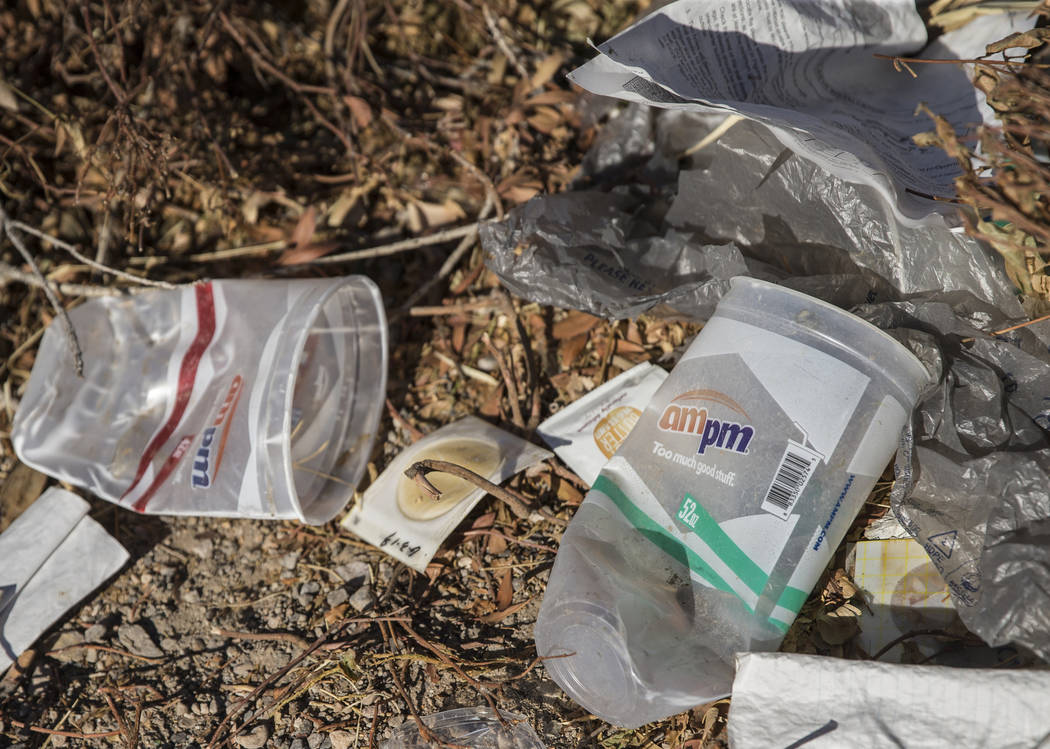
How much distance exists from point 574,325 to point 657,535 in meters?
0.57

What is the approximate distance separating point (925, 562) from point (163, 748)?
4.10ft

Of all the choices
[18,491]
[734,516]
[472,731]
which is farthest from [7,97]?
[734,516]

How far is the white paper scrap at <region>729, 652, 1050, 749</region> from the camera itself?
89 centimetres

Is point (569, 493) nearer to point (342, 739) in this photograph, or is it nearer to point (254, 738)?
point (342, 739)

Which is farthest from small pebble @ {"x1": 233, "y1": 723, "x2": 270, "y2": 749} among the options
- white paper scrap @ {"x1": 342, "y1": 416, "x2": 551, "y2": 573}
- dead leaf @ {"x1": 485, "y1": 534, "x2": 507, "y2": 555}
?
dead leaf @ {"x1": 485, "y1": 534, "x2": 507, "y2": 555}

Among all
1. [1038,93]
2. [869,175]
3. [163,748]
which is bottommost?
[163,748]

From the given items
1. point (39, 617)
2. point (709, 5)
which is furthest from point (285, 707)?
point (709, 5)

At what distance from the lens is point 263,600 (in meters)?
1.38

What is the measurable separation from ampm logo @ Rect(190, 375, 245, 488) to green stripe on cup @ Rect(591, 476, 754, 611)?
0.69m

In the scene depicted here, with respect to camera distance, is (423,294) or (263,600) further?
(423,294)

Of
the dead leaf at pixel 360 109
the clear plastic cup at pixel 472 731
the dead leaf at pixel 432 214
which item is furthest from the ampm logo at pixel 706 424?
the dead leaf at pixel 360 109

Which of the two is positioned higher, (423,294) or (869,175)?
(869,175)

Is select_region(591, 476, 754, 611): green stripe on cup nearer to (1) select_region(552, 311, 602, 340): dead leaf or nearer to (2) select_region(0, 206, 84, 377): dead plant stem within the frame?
(1) select_region(552, 311, 602, 340): dead leaf

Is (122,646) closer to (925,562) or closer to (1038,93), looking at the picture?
(925,562)
